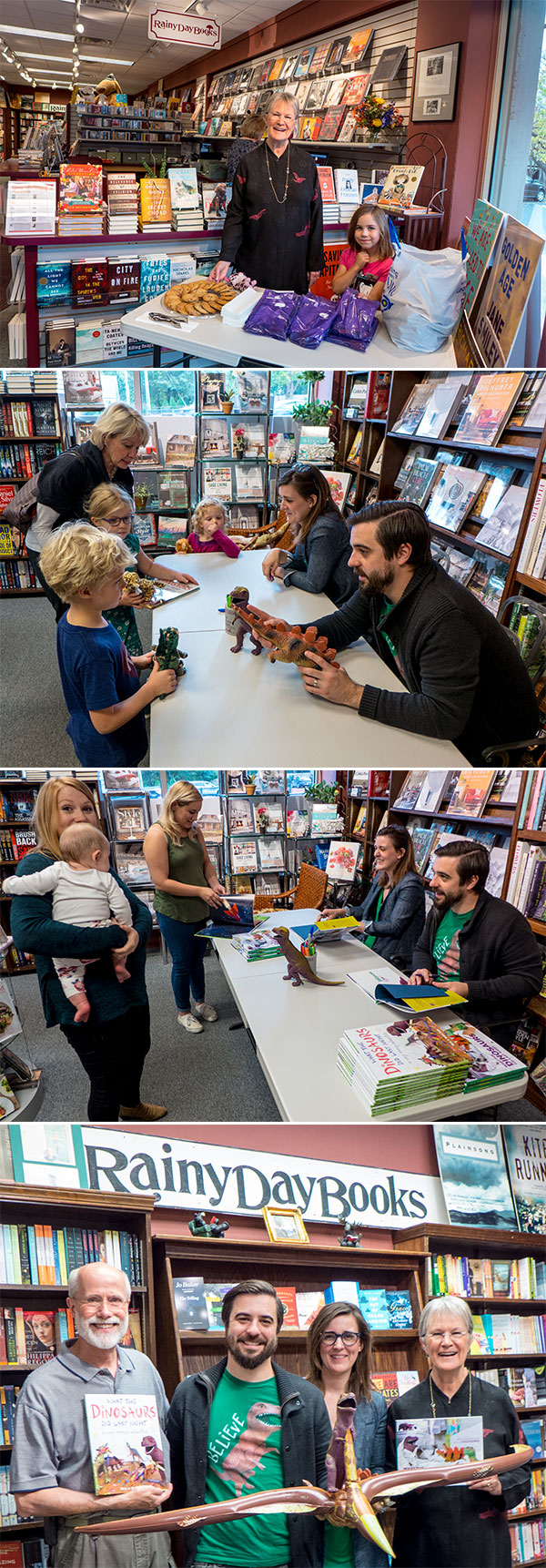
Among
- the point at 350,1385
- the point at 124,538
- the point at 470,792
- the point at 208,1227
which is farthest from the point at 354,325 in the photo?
the point at 350,1385

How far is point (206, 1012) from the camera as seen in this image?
1516 millimetres

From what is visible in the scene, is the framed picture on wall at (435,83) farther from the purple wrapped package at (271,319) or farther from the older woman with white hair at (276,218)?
the purple wrapped package at (271,319)

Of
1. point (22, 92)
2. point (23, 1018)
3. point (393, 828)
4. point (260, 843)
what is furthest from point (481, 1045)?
point (22, 92)

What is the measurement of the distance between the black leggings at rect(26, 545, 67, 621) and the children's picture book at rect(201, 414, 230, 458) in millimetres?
383

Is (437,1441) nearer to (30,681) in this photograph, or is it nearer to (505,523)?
(30,681)

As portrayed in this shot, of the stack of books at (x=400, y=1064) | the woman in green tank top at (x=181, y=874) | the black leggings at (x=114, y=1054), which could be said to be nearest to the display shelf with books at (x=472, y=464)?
the woman in green tank top at (x=181, y=874)

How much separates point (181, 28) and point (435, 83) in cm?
112

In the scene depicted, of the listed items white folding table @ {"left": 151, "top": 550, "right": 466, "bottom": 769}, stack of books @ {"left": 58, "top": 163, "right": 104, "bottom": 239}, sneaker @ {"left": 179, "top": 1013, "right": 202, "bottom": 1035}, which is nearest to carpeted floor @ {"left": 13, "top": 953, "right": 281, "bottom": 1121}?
sneaker @ {"left": 179, "top": 1013, "right": 202, "bottom": 1035}

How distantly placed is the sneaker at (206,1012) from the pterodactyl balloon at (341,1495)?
3.24ft

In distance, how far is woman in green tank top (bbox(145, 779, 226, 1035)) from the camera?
1.41m

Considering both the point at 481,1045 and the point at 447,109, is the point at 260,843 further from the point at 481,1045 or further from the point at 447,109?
the point at 447,109

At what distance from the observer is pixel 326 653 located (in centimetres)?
181

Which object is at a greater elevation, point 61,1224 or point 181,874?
point 181,874

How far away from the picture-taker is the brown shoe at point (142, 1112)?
1.54 m
